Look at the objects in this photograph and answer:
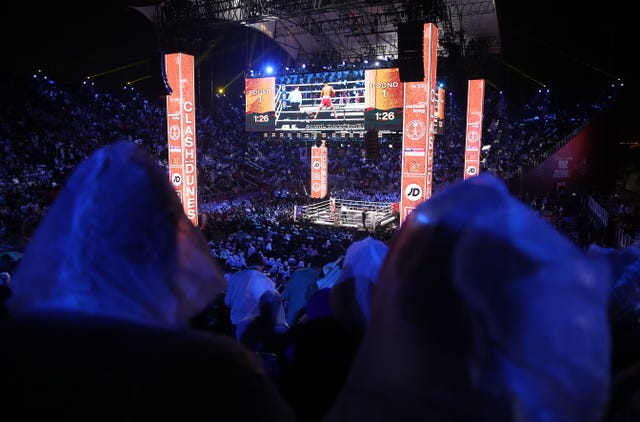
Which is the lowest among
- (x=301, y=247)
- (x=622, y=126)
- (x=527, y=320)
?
(x=301, y=247)

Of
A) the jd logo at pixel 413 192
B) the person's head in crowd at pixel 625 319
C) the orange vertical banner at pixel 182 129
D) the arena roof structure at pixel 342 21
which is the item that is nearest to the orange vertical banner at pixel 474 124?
the arena roof structure at pixel 342 21

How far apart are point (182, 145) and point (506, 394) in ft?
34.1

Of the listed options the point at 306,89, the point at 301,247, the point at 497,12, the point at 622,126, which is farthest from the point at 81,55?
the point at 622,126

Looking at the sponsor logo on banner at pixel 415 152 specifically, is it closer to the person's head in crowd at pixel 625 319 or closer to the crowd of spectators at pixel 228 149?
the crowd of spectators at pixel 228 149

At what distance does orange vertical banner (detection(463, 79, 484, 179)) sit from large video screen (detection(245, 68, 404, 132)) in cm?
288

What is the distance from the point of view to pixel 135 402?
0.74 m

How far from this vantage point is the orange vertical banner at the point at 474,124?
14.8 m

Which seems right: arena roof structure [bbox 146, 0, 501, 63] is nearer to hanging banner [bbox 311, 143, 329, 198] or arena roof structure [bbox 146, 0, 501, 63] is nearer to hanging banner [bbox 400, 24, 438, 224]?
hanging banner [bbox 400, 24, 438, 224]

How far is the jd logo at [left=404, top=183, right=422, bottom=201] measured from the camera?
9.11m

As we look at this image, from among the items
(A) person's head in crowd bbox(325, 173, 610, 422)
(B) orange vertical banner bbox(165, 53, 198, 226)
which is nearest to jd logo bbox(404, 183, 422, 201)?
(B) orange vertical banner bbox(165, 53, 198, 226)

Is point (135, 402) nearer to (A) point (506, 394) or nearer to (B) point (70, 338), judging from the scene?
(B) point (70, 338)

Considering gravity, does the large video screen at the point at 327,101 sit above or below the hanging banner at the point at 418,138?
above

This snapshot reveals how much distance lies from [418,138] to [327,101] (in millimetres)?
9846

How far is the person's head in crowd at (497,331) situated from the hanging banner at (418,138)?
8.40 meters
